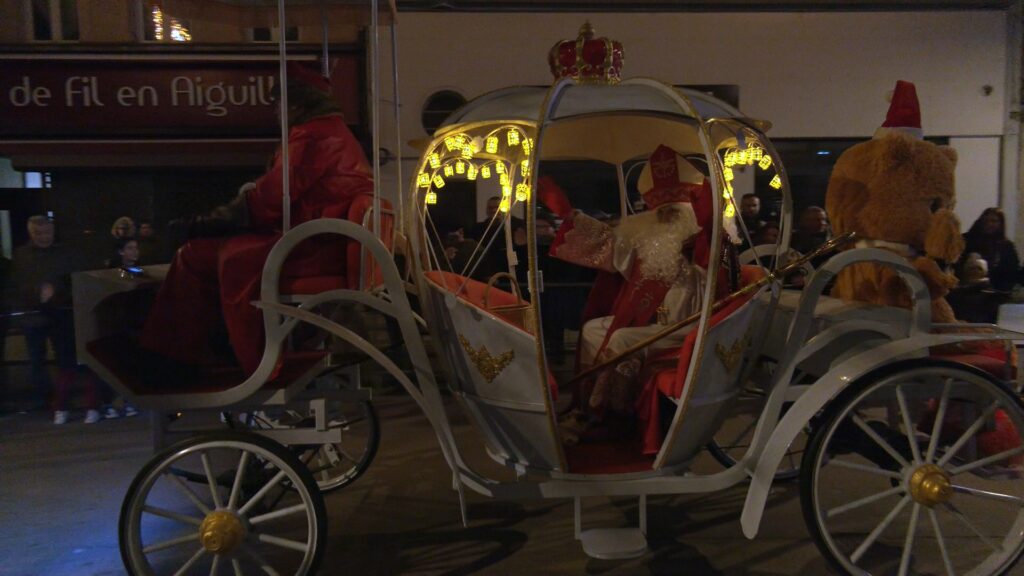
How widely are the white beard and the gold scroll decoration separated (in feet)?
2.73

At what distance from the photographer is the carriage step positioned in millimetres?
2924

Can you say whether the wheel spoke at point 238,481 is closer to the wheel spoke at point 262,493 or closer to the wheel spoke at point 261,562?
the wheel spoke at point 262,493

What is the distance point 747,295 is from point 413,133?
5.78 m

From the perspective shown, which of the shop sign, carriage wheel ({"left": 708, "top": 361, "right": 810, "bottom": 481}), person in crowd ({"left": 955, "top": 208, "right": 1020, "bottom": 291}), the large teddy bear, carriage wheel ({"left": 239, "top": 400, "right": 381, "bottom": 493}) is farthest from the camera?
the shop sign

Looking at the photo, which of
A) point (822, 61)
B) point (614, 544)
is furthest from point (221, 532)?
point (822, 61)

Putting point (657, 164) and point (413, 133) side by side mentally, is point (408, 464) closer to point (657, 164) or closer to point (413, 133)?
point (657, 164)

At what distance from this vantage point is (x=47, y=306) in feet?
20.0

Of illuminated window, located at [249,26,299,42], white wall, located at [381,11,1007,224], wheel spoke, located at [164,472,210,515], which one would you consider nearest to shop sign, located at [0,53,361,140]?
illuminated window, located at [249,26,299,42]

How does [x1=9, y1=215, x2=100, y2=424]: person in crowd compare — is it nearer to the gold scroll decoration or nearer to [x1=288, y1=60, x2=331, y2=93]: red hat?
[x1=288, y1=60, x2=331, y2=93]: red hat

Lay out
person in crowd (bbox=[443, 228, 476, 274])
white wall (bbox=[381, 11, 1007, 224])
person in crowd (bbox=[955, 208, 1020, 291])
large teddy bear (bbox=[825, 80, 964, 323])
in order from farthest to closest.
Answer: white wall (bbox=[381, 11, 1007, 224])
person in crowd (bbox=[443, 228, 476, 274])
person in crowd (bbox=[955, 208, 1020, 291])
large teddy bear (bbox=[825, 80, 964, 323])

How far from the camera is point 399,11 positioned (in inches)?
320

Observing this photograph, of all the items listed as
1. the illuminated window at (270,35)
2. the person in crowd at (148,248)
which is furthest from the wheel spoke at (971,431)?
the illuminated window at (270,35)

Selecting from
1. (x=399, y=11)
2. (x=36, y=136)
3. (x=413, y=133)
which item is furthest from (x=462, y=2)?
(x=36, y=136)

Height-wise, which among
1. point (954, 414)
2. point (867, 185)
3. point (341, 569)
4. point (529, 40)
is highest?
point (529, 40)
